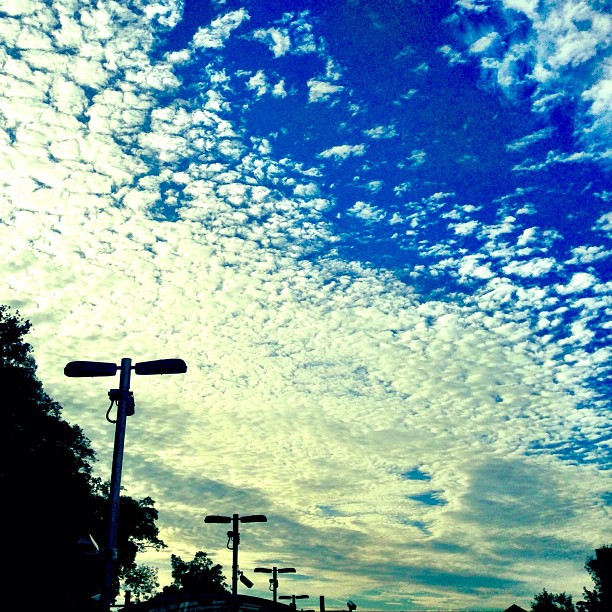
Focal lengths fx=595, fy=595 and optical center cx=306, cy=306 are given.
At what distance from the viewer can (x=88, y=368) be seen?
1037 centimetres

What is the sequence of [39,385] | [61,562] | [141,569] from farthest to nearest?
1. [141,569]
2. [39,385]
3. [61,562]

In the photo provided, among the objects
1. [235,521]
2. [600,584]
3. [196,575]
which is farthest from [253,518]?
[196,575]

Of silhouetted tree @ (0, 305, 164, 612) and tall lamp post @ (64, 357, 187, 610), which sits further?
silhouetted tree @ (0, 305, 164, 612)

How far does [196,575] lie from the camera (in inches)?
3664

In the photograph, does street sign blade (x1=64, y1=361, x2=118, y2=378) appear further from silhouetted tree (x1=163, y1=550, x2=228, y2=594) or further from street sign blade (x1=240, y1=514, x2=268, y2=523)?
silhouetted tree (x1=163, y1=550, x2=228, y2=594)

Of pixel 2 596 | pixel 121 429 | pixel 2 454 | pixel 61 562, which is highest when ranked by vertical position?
pixel 2 454

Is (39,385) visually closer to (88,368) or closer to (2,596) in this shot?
(2,596)

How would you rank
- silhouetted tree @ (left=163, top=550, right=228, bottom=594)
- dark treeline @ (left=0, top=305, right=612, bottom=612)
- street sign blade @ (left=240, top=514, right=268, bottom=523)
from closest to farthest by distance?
dark treeline @ (left=0, top=305, right=612, bottom=612)
street sign blade @ (left=240, top=514, right=268, bottom=523)
silhouetted tree @ (left=163, top=550, right=228, bottom=594)

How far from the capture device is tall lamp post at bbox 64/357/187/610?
9031mm

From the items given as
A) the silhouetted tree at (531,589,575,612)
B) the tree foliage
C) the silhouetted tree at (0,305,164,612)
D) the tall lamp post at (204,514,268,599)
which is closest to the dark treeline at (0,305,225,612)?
the silhouetted tree at (0,305,164,612)

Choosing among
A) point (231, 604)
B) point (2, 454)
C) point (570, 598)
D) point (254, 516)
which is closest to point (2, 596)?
point (231, 604)

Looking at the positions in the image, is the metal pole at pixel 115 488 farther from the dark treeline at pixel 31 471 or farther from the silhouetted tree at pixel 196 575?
the silhouetted tree at pixel 196 575

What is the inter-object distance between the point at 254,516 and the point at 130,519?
43.1 m

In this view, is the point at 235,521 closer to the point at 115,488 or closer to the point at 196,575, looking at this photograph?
the point at 115,488
